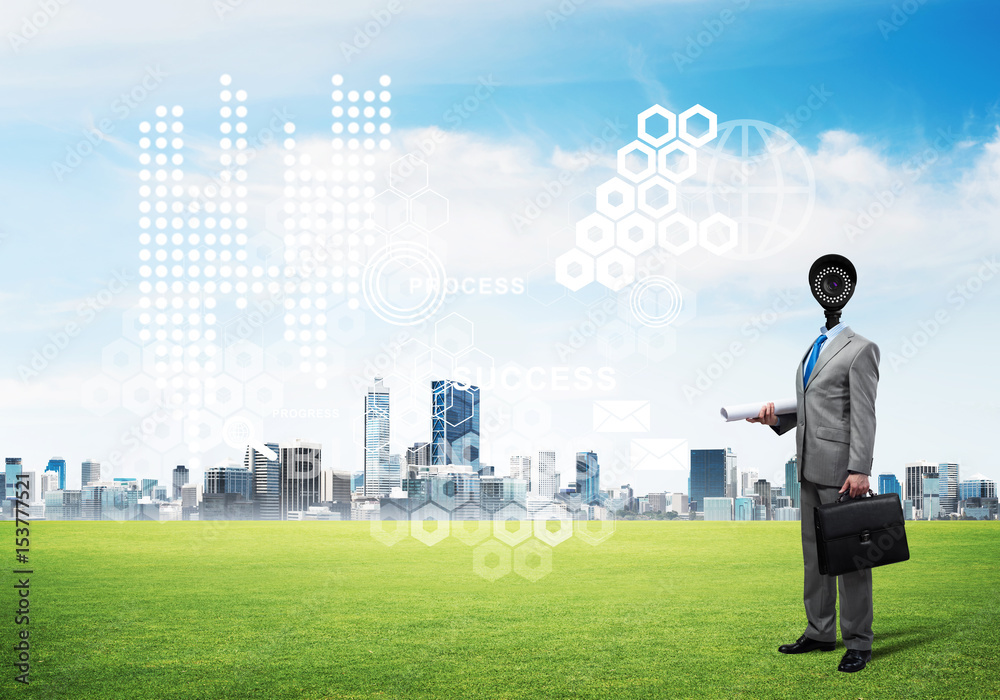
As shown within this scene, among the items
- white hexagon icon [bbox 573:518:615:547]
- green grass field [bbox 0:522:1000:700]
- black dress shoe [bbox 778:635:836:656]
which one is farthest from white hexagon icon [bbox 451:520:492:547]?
black dress shoe [bbox 778:635:836:656]

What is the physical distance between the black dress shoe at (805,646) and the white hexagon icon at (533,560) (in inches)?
136

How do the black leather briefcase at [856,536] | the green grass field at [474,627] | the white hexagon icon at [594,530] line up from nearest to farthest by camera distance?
the green grass field at [474,627]
the black leather briefcase at [856,536]
the white hexagon icon at [594,530]

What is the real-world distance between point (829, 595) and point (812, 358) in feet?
4.63

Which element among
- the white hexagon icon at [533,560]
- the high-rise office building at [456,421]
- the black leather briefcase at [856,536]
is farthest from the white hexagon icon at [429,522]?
the black leather briefcase at [856,536]

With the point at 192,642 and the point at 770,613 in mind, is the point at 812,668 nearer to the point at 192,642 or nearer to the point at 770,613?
the point at 770,613

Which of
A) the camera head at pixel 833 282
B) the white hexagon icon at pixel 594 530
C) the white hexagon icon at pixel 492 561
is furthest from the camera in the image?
the white hexagon icon at pixel 594 530

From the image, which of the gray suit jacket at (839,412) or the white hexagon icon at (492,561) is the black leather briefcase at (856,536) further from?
the white hexagon icon at (492,561)

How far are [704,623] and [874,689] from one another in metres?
1.78

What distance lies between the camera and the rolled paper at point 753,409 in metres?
4.82

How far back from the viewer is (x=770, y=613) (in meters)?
6.04

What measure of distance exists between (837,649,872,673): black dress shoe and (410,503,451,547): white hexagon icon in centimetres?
813

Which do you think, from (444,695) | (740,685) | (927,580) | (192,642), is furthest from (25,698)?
(927,580)

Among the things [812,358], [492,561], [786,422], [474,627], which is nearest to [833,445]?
[786,422]

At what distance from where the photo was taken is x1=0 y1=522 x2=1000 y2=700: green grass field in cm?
414
